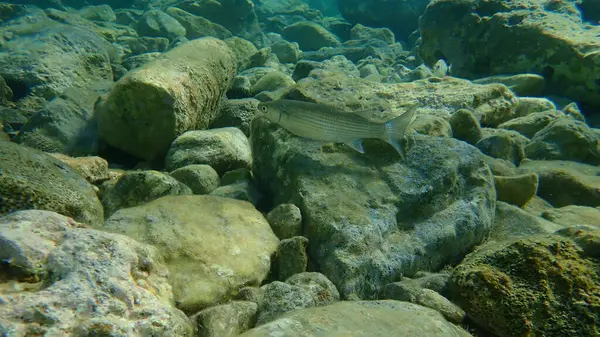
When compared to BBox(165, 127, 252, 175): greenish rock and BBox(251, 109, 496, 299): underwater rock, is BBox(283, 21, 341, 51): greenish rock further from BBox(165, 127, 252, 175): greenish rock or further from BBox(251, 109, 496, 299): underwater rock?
BBox(251, 109, 496, 299): underwater rock

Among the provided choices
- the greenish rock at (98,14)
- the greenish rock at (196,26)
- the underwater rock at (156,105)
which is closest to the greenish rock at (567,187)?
the underwater rock at (156,105)

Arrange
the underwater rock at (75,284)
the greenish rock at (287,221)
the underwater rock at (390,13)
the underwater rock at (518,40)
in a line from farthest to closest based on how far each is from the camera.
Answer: the underwater rock at (390,13) < the underwater rock at (518,40) < the greenish rock at (287,221) < the underwater rock at (75,284)

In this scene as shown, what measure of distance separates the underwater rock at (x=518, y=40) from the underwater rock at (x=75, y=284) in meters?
9.06

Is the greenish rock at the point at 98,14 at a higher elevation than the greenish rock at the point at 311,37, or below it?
higher

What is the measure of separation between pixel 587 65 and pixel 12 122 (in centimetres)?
1002

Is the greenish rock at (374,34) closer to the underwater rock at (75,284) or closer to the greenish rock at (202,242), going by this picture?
the greenish rock at (202,242)

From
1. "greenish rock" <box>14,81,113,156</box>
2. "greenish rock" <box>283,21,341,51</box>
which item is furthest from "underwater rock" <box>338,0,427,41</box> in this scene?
"greenish rock" <box>14,81,113,156</box>

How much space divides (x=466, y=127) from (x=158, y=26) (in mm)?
15645

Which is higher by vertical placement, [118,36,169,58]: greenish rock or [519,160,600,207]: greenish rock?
[519,160,600,207]: greenish rock

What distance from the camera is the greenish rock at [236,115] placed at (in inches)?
213

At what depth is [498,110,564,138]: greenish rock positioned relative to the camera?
5906 millimetres

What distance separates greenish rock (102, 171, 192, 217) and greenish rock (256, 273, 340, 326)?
4.78 feet

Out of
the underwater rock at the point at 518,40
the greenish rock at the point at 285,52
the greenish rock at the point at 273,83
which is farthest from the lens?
the greenish rock at the point at 285,52

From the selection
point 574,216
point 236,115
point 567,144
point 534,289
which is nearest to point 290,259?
point 534,289
